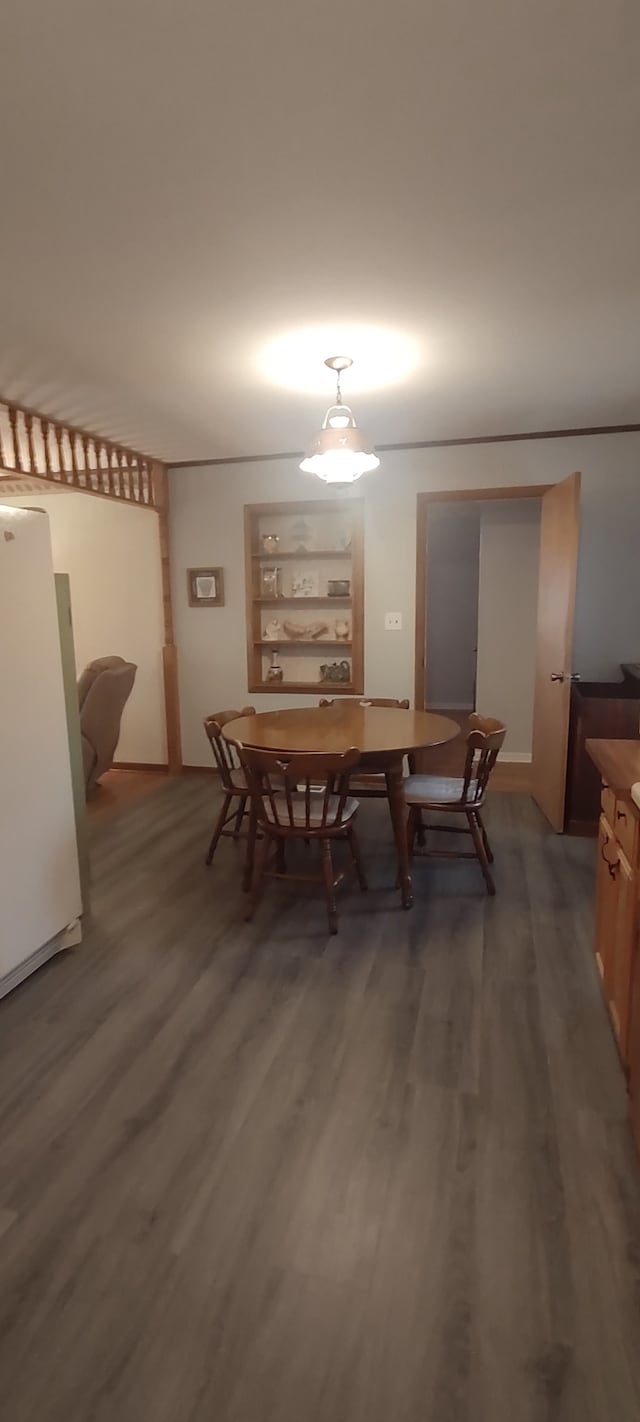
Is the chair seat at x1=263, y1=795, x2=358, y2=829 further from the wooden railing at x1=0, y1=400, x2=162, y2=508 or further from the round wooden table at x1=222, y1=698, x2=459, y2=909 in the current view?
the wooden railing at x1=0, y1=400, x2=162, y2=508

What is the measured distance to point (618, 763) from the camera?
2.07 m

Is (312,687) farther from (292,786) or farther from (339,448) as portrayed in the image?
(339,448)

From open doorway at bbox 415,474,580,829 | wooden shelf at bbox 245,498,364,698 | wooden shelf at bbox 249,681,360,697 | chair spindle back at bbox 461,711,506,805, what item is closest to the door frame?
open doorway at bbox 415,474,580,829

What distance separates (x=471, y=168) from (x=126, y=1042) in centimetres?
251

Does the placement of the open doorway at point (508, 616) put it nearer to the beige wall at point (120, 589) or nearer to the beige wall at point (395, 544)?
the beige wall at point (395, 544)

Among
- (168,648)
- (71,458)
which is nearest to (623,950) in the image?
(71,458)

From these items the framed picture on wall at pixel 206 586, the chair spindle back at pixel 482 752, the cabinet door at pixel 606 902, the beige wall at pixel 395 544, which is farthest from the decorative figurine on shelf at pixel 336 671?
the cabinet door at pixel 606 902

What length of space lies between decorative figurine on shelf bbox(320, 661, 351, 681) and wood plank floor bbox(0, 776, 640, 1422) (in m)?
2.37

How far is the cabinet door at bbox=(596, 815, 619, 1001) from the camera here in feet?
6.85

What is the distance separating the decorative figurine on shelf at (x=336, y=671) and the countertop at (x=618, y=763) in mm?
2645

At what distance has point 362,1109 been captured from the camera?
1.82m

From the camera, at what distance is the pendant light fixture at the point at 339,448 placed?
2.80 metres

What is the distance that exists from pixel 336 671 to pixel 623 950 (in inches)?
127

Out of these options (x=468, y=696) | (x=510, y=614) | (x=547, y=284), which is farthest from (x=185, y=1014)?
(x=468, y=696)
